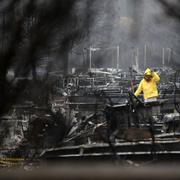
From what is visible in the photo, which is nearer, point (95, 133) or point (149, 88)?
point (95, 133)

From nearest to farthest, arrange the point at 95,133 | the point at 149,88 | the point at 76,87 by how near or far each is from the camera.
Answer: the point at 95,133 → the point at 149,88 → the point at 76,87

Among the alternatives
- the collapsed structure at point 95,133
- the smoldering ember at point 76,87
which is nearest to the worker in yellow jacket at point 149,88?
the smoldering ember at point 76,87

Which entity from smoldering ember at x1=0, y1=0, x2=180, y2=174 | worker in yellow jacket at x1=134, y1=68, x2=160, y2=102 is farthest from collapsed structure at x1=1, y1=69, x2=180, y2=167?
worker in yellow jacket at x1=134, y1=68, x2=160, y2=102

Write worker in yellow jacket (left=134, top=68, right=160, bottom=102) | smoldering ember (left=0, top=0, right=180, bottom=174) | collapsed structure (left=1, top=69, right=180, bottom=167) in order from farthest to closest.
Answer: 1. worker in yellow jacket (left=134, top=68, right=160, bottom=102)
2. collapsed structure (left=1, top=69, right=180, bottom=167)
3. smoldering ember (left=0, top=0, right=180, bottom=174)

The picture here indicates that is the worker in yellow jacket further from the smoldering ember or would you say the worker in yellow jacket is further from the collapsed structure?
the collapsed structure

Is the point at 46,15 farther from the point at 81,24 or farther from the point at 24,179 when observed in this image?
the point at 24,179

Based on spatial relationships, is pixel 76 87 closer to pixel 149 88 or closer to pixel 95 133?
pixel 149 88

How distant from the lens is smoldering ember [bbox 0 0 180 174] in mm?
4055

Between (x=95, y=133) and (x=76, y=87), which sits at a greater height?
(x=76, y=87)

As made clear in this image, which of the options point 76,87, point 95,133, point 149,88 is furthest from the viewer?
point 76,87

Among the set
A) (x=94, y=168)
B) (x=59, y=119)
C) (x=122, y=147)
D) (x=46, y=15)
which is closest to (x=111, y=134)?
(x=122, y=147)

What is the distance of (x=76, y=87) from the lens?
20.2 meters

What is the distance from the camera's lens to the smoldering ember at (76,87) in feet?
13.3

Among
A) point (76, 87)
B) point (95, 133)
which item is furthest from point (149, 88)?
point (76, 87)
